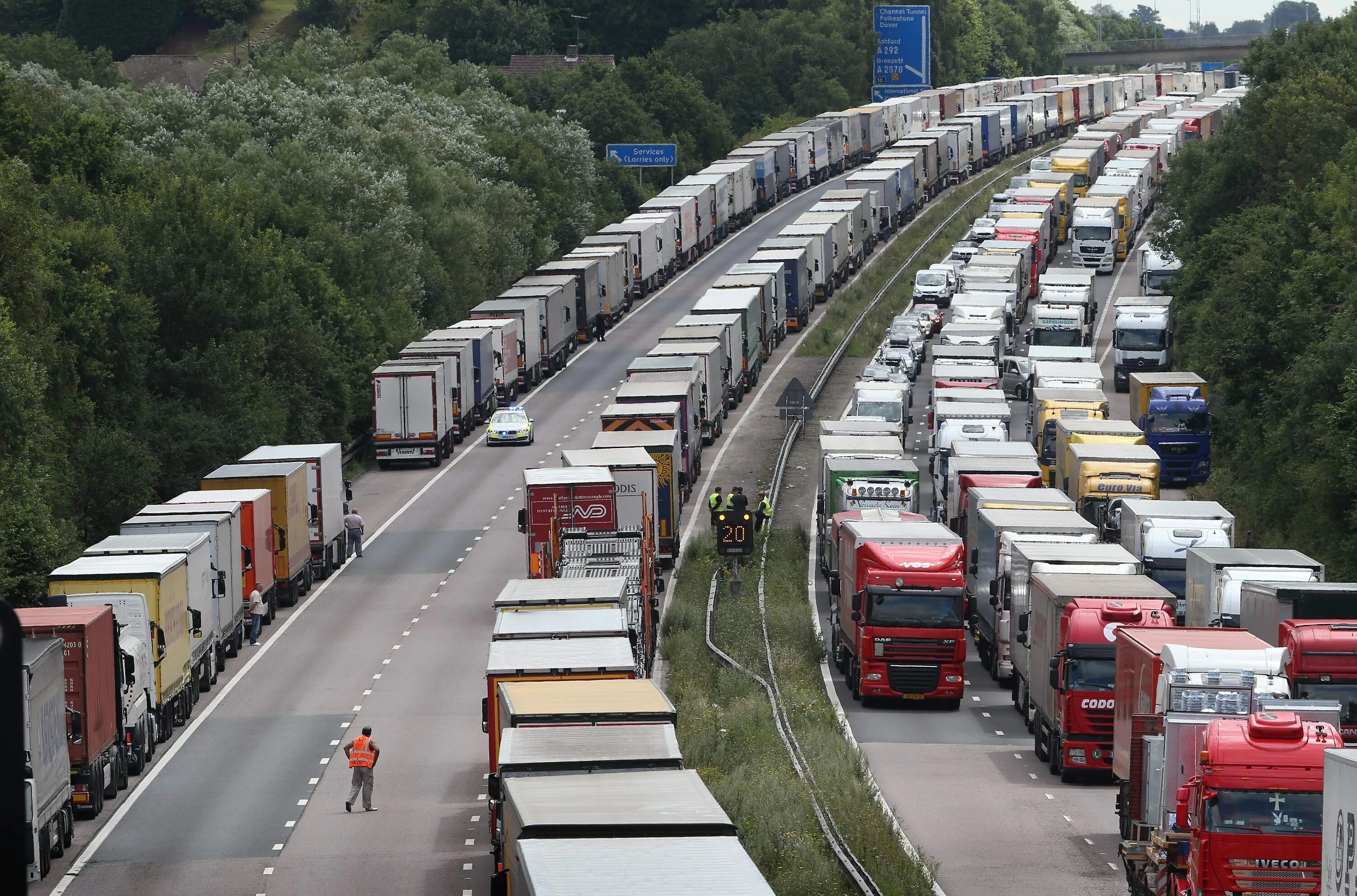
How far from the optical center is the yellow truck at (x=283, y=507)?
4469cm

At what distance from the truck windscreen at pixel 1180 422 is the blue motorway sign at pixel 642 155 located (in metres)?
71.2

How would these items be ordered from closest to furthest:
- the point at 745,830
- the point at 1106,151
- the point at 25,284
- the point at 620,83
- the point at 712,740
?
the point at 745,830
the point at 712,740
the point at 25,284
the point at 1106,151
the point at 620,83

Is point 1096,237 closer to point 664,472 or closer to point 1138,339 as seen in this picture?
point 1138,339

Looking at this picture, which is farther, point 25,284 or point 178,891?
point 25,284

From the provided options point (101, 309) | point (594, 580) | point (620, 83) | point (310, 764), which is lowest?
point (310, 764)

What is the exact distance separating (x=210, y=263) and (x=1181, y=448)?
1260 inches

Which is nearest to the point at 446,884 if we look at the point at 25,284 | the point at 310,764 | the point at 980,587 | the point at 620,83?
the point at 310,764

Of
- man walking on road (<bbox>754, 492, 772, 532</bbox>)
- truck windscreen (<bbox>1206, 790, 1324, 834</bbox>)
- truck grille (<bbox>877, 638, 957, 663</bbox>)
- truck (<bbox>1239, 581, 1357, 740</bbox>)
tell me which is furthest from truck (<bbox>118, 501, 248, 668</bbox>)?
truck windscreen (<bbox>1206, 790, 1324, 834</bbox>)

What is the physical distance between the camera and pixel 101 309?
56188 mm

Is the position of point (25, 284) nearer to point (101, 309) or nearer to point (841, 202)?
point (101, 309)

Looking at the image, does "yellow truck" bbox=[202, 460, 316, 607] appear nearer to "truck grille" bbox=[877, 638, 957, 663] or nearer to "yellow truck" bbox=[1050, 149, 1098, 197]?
"truck grille" bbox=[877, 638, 957, 663]

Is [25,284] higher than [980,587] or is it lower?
higher

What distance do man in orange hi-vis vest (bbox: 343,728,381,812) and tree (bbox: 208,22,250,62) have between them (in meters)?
146

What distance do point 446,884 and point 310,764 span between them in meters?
7.92
